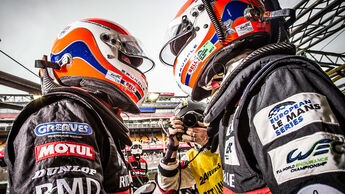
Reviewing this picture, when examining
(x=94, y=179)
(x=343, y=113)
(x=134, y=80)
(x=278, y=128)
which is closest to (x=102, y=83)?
(x=134, y=80)

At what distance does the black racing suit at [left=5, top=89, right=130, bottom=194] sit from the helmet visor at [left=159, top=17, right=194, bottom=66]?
949 millimetres

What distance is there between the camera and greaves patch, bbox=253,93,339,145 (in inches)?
20.3

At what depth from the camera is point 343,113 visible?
512 mm

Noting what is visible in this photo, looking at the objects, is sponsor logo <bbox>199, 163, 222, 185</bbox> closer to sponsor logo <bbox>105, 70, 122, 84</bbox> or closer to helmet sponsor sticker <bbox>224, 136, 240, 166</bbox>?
helmet sponsor sticker <bbox>224, 136, 240, 166</bbox>

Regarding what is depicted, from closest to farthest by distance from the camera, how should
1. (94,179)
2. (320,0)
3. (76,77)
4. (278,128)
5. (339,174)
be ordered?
(339,174)
(278,128)
(94,179)
(76,77)
(320,0)

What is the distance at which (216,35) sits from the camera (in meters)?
1.26

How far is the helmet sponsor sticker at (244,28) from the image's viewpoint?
3.75 ft

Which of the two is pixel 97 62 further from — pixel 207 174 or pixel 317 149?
pixel 207 174

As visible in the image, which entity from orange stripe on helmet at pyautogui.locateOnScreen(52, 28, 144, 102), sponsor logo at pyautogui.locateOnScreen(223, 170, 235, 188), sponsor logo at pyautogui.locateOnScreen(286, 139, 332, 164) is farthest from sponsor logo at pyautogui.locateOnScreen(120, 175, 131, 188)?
sponsor logo at pyautogui.locateOnScreen(286, 139, 332, 164)

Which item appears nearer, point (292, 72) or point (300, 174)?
point (300, 174)

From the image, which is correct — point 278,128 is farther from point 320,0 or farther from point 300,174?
point 320,0

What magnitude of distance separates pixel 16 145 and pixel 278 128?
42.1 inches

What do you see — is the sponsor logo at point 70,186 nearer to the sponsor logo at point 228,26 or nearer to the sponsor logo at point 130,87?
the sponsor logo at point 130,87

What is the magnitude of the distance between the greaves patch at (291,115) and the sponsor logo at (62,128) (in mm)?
755
